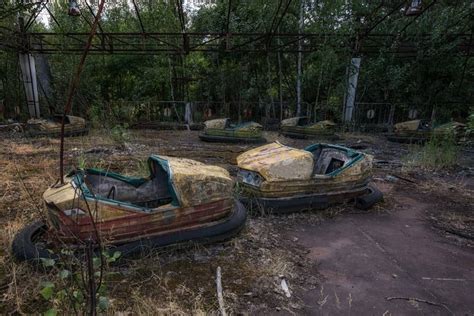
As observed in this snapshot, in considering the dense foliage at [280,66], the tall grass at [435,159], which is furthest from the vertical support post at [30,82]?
the tall grass at [435,159]

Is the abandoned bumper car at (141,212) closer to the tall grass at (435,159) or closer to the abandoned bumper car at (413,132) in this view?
the tall grass at (435,159)

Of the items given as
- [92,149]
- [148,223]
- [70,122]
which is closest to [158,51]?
[70,122]

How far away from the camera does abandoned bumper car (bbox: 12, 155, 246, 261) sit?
7.23ft

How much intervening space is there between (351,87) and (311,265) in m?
8.53

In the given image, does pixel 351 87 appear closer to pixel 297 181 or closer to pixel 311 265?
pixel 297 181

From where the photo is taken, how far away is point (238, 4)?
11203 mm

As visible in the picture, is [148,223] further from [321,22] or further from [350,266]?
[321,22]

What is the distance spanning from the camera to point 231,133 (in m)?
8.07

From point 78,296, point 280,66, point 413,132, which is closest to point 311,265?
point 78,296

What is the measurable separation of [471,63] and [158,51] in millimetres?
8955

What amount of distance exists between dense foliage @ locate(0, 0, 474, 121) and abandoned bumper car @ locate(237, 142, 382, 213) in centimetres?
636

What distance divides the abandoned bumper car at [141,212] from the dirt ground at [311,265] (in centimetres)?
13

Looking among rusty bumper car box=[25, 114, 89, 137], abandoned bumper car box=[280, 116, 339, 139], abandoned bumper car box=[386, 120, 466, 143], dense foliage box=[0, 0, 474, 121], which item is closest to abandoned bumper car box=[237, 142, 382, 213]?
abandoned bumper car box=[280, 116, 339, 139]

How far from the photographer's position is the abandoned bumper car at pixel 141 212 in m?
2.21
